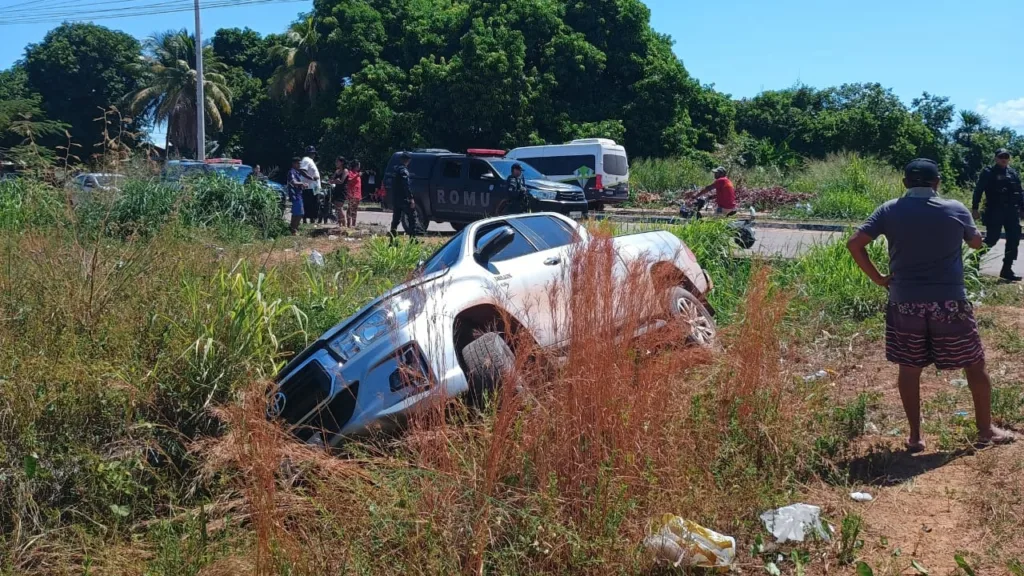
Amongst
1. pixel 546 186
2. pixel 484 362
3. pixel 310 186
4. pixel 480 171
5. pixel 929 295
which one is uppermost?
pixel 480 171

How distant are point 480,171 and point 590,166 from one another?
7256mm

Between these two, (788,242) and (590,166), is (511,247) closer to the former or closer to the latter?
(788,242)

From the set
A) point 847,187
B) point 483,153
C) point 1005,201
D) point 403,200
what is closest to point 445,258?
point 1005,201

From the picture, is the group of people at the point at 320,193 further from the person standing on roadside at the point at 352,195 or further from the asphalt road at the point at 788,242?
the asphalt road at the point at 788,242

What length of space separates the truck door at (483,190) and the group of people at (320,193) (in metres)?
2.32

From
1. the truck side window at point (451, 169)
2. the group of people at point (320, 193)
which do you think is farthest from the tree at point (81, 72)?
the truck side window at point (451, 169)

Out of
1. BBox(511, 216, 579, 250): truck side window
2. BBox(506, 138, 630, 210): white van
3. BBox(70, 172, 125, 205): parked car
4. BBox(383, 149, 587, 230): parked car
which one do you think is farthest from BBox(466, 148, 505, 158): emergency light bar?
BBox(511, 216, 579, 250): truck side window

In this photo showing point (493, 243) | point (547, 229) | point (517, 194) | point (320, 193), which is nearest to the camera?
point (493, 243)

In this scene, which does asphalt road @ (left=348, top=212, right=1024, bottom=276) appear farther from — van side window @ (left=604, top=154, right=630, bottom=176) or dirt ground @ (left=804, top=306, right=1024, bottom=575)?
van side window @ (left=604, top=154, right=630, bottom=176)

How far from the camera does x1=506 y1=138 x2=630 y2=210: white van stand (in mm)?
23531

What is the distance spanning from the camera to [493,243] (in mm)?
6207

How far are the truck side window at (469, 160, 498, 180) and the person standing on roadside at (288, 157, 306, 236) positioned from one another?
3803 mm

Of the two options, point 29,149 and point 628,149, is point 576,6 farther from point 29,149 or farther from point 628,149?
point 29,149

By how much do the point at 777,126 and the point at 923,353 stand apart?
121 feet
